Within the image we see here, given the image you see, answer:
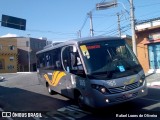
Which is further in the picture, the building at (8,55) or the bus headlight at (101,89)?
the building at (8,55)

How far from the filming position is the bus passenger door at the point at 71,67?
384 inches

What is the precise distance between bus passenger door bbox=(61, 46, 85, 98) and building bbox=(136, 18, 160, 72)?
13424 mm

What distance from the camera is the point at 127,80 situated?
8.88 m

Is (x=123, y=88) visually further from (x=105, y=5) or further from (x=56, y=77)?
(x=105, y=5)

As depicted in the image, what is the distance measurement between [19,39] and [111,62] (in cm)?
6424

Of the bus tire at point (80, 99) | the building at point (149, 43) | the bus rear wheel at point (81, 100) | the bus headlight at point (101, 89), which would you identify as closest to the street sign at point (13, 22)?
the building at point (149, 43)

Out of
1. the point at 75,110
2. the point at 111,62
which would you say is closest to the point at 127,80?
the point at 111,62

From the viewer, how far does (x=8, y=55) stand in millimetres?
67438

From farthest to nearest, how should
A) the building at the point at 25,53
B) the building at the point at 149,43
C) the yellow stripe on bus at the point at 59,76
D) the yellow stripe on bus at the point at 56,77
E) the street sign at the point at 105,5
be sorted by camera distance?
the building at the point at 25,53, the street sign at the point at 105,5, the building at the point at 149,43, the yellow stripe on bus at the point at 56,77, the yellow stripe on bus at the point at 59,76

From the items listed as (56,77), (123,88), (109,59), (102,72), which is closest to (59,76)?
(56,77)

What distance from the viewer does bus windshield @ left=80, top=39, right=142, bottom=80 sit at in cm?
892

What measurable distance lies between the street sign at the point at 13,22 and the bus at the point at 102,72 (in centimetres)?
1298

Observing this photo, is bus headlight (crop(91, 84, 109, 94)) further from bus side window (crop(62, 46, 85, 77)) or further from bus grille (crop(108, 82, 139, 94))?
bus side window (crop(62, 46, 85, 77))

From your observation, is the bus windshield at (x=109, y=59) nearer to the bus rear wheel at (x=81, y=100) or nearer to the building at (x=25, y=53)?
the bus rear wheel at (x=81, y=100)
